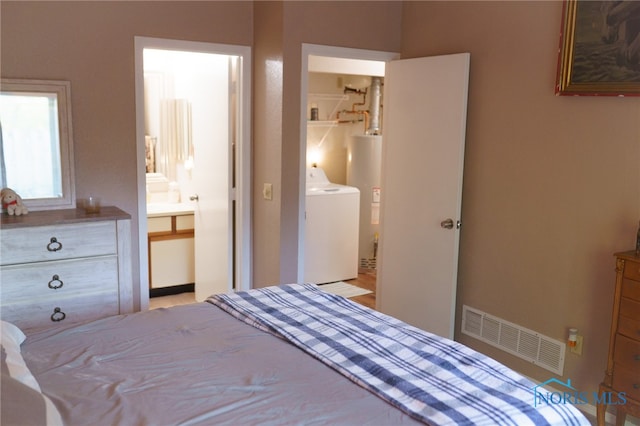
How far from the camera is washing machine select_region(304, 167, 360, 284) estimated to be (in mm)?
4953

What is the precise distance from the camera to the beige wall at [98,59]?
10.0 feet

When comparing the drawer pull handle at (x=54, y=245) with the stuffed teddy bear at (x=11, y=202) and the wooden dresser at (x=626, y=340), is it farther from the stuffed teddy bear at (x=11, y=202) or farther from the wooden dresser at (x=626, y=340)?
the wooden dresser at (x=626, y=340)

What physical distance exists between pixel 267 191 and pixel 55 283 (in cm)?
140

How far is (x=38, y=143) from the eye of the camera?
10.4 feet

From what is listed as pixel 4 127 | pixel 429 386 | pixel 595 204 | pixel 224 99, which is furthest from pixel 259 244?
pixel 429 386

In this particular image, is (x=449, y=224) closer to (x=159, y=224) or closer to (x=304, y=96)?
(x=304, y=96)

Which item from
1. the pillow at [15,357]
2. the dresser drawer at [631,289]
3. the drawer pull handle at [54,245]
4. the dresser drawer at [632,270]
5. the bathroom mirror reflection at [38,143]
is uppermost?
the bathroom mirror reflection at [38,143]

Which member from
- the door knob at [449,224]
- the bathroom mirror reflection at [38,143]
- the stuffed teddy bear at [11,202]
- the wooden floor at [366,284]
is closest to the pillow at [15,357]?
the stuffed teddy bear at [11,202]

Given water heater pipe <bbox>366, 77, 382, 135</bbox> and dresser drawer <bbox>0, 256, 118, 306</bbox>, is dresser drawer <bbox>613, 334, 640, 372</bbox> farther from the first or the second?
water heater pipe <bbox>366, 77, 382, 135</bbox>

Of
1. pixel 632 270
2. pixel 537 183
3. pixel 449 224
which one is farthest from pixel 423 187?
pixel 632 270

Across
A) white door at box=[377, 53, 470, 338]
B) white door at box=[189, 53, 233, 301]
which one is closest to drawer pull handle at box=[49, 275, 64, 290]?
white door at box=[189, 53, 233, 301]

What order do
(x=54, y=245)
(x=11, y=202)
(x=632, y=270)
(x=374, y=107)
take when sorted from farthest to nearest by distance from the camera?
1. (x=374, y=107)
2. (x=11, y=202)
3. (x=54, y=245)
4. (x=632, y=270)

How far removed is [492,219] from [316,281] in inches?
85.2

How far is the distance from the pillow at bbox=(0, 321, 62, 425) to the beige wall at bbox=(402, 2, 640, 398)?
8.22ft
